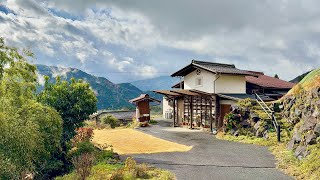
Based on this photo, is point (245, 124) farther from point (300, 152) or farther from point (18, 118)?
point (18, 118)

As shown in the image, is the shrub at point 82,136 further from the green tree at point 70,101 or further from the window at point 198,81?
the window at point 198,81

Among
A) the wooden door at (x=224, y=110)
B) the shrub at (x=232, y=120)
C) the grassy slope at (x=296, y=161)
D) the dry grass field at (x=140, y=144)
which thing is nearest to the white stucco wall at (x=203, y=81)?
the wooden door at (x=224, y=110)

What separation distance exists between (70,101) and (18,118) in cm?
691

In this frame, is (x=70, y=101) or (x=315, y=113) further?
(x=70, y=101)

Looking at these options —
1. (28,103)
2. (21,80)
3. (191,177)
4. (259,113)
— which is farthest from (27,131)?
(259,113)

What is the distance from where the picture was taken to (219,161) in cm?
1502

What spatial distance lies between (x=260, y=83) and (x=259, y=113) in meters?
10.3

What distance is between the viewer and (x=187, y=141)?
70.7 feet

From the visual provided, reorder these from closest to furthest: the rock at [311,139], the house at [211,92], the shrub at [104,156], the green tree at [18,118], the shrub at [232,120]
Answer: the green tree at [18,118] < the rock at [311,139] < the shrub at [104,156] < the shrub at [232,120] < the house at [211,92]

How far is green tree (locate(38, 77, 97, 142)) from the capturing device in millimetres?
15611

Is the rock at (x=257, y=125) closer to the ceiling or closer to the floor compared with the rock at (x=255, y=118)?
closer to the floor

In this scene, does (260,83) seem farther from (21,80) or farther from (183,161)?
(21,80)

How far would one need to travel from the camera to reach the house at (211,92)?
26538 millimetres

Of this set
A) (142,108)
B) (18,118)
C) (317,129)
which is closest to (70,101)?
(18,118)
